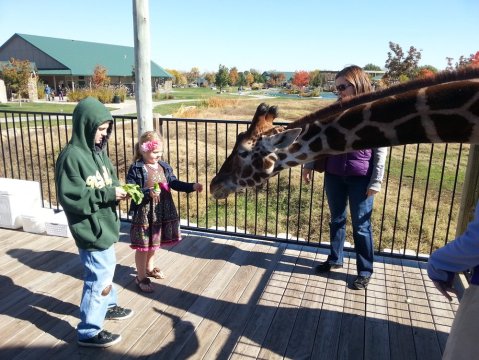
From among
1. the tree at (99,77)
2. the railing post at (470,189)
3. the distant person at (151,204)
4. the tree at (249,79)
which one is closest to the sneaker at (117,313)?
the distant person at (151,204)

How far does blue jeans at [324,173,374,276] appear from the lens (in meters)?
3.99

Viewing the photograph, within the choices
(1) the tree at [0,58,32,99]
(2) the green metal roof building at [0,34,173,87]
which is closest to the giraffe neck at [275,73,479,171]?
(1) the tree at [0,58,32,99]

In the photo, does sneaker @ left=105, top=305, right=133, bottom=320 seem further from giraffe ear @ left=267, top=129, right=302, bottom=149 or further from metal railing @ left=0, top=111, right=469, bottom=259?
giraffe ear @ left=267, top=129, right=302, bottom=149

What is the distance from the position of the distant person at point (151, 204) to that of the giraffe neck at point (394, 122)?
1266mm

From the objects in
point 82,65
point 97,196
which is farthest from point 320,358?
point 82,65

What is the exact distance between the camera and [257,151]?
118 inches

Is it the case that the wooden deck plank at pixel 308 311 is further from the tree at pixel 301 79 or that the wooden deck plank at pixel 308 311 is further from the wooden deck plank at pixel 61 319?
the tree at pixel 301 79

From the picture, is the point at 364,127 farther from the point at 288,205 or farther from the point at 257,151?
the point at 288,205

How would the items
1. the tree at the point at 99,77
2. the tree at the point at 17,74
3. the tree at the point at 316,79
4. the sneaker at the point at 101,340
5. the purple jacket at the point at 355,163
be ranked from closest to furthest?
the sneaker at the point at 101,340 → the purple jacket at the point at 355,163 → the tree at the point at 17,74 → the tree at the point at 99,77 → the tree at the point at 316,79

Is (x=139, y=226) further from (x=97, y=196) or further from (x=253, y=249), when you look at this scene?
(x=253, y=249)

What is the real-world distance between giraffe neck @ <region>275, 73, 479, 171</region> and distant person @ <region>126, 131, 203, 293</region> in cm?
127

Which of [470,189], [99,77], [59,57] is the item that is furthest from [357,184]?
[59,57]

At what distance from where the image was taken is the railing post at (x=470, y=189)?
398cm

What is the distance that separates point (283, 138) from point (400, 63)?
39.0 m
